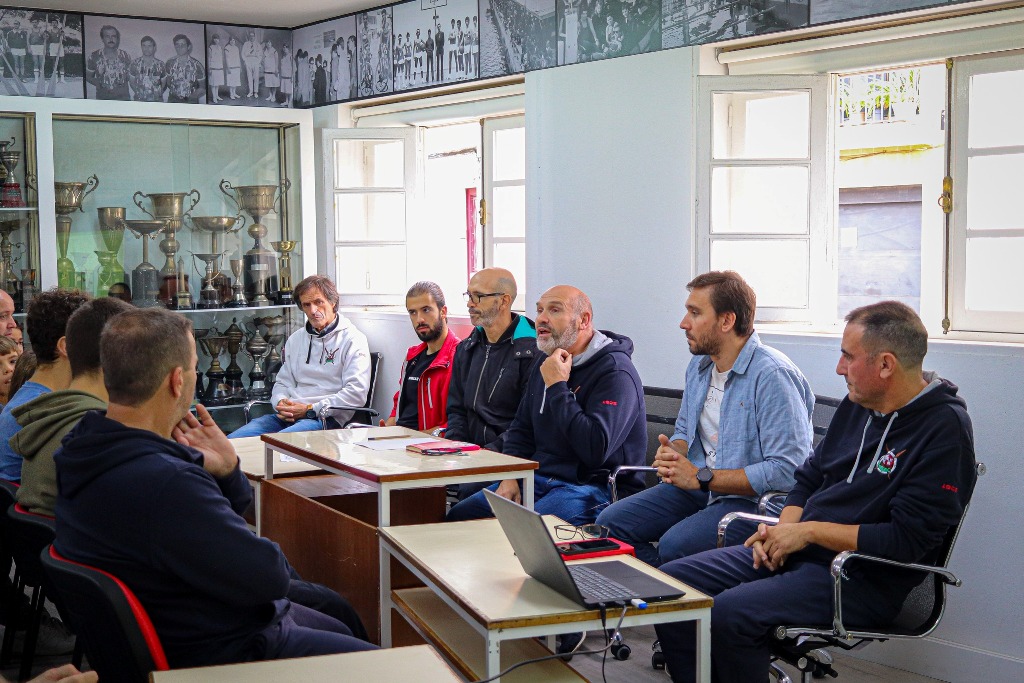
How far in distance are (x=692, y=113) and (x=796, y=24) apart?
58 cm

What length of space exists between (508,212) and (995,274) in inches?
109

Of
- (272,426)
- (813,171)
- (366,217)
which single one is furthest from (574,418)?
(366,217)

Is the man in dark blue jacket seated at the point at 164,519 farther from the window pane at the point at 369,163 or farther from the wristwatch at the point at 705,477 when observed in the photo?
the window pane at the point at 369,163

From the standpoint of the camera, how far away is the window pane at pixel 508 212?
6.04 meters

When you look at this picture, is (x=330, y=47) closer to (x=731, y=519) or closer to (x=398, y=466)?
(x=398, y=466)

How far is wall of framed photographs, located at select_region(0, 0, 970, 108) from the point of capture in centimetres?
509

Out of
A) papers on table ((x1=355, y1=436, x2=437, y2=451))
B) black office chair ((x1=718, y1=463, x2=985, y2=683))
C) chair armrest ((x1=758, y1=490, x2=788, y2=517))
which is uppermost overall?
papers on table ((x1=355, y1=436, x2=437, y2=451))

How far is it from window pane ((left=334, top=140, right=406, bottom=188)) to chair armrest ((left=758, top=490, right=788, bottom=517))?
3.79 m

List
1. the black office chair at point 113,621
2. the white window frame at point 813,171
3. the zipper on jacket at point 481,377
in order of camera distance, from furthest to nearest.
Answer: the zipper on jacket at point 481,377 < the white window frame at point 813,171 < the black office chair at point 113,621

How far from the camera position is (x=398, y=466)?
3359 mm

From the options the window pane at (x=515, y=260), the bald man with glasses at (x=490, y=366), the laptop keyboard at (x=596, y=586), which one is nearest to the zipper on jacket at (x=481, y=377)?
the bald man with glasses at (x=490, y=366)

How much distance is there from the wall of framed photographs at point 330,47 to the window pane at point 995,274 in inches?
55.9

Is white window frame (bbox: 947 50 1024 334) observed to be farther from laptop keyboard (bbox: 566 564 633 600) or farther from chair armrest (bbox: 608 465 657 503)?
laptop keyboard (bbox: 566 564 633 600)

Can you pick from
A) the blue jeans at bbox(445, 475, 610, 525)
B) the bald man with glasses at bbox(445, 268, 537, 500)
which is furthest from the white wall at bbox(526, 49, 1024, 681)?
the blue jeans at bbox(445, 475, 610, 525)
